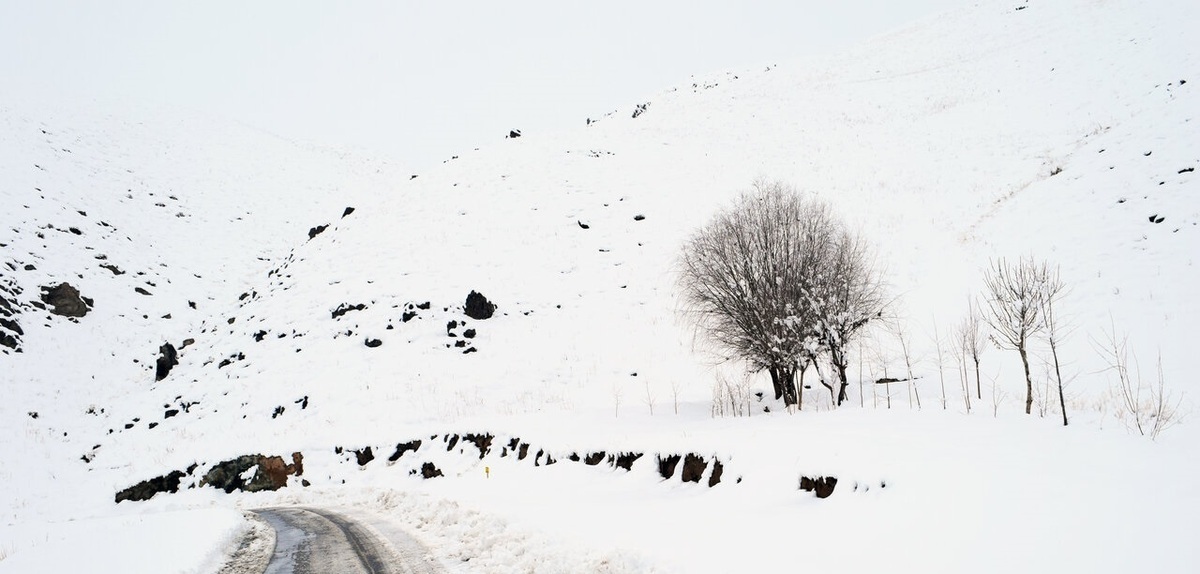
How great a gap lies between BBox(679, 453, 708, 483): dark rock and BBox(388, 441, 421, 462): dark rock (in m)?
12.3

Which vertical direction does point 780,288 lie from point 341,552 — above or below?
above

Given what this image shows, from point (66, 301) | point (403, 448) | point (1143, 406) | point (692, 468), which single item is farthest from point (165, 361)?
point (1143, 406)

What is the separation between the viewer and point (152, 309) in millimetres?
38562

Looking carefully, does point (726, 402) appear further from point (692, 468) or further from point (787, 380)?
point (692, 468)

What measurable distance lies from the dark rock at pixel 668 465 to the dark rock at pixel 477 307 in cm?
2204

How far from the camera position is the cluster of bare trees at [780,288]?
1898 cm

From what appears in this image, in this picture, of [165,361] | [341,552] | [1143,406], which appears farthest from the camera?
[165,361]

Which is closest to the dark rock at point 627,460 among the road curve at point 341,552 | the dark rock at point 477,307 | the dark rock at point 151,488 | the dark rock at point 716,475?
the dark rock at point 716,475

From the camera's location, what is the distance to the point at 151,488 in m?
21.0

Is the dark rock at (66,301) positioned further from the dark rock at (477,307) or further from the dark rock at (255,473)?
the dark rock at (477,307)

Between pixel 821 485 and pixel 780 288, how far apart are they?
39.0 ft

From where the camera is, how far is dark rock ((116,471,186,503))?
68.7 feet

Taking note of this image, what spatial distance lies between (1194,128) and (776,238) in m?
25.6

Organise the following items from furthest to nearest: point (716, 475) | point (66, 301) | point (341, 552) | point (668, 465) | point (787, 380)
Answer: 1. point (66, 301)
2. point (787, 380)
3. point (668, 465)
4. point (716, 475)
5. point (341, 552)
